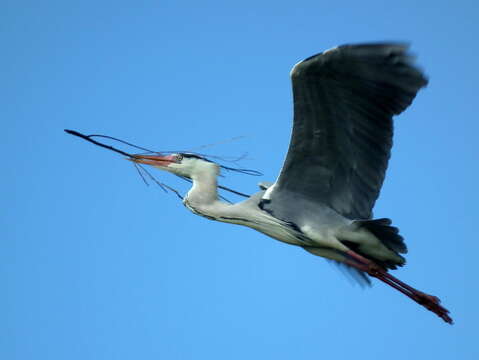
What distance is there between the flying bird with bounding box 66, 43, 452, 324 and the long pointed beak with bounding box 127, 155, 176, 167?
453mm

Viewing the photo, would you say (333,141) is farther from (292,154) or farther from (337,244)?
(337,244)

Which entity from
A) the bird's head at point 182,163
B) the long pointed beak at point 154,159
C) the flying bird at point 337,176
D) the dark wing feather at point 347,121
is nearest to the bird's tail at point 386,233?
the flying bird at point 337,176

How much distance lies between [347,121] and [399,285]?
173 centimetres

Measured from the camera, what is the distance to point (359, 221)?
720cm

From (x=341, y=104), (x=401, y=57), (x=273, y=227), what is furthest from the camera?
(x=273, y=227)

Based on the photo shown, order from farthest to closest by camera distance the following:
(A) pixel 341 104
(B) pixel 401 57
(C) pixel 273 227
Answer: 1. (C) pixel 273 227
2. (A) pixel 341 104
3. (B) pixel 401 57

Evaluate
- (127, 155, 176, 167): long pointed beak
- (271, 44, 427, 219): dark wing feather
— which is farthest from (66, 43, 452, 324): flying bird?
(127, 155, 176, 167): long pointed beak

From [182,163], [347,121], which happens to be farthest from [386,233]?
[182,163]

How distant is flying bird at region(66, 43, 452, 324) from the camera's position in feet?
22.0

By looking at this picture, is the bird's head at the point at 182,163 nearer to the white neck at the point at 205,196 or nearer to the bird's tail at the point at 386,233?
the white neck at the point at 205,196

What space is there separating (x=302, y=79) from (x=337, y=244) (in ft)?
5.53

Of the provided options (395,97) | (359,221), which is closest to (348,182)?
(359,221)

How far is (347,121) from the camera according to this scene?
705 cm

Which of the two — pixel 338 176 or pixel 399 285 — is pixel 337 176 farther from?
pixel 399 285
